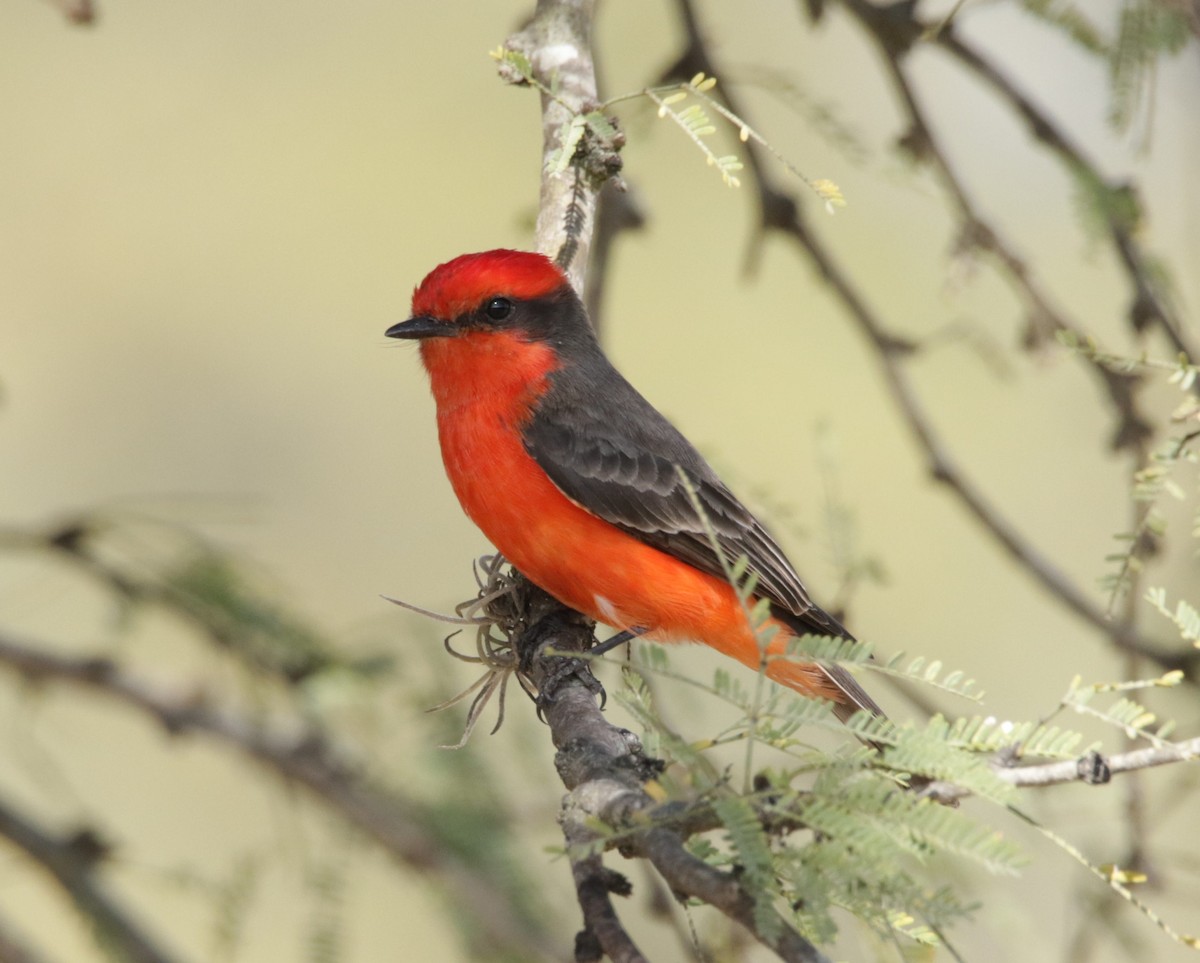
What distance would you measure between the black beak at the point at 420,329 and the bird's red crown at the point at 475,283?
31 millimetres

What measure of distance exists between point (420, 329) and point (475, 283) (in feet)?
0.73

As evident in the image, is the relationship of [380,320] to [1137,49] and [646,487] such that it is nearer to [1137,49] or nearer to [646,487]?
[646,487]

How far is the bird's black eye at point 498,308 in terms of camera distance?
439 cm

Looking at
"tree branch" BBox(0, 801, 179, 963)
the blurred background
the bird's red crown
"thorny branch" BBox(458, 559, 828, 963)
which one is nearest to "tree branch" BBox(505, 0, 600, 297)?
the bird's red crown

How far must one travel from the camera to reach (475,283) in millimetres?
4348

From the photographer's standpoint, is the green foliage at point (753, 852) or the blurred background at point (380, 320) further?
the blurred background at point (380, 320)

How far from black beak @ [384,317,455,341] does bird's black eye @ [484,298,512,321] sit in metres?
0.13

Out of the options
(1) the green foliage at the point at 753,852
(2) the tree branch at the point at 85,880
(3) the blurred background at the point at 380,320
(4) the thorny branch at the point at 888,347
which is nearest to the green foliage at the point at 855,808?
(1) the green foliage at the point at 753,852

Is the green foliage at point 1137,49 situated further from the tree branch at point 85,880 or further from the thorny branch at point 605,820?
the tree branch at point 85,880

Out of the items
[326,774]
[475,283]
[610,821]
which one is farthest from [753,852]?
[475,283]

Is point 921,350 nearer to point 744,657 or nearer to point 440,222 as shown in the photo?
point 744,657

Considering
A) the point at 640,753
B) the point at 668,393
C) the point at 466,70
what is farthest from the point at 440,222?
the point at 640,753

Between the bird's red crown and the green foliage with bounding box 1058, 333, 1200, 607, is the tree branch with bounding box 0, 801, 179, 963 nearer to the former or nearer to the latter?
the bird's red crown

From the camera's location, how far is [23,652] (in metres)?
4.44
